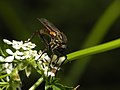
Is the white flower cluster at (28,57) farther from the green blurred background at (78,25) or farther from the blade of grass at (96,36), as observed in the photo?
the green blurred background at (78,25)

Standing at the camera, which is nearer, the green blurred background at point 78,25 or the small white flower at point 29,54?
the small white flower at point 29,54

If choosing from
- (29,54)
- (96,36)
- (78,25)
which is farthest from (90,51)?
(78,25)

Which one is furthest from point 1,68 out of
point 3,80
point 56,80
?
point 56,80

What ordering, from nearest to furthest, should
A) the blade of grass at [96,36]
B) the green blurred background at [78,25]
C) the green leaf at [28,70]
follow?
1. the green leaf at [28,70]
2. the blade of grass at [96,36]
3. the green blurred background at [78,25]

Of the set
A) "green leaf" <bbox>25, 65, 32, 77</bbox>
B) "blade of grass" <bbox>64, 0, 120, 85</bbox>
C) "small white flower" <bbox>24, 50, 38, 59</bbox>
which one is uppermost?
"small white flower" <bbox>24, 50, 38, 59</bbox>

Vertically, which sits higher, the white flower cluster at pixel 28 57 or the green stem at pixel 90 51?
the white flower cluster at pixel 28 57

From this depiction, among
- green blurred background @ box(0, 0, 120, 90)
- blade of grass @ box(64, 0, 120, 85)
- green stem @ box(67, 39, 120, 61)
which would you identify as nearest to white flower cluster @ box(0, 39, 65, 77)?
green stem @ box(67, 39, 120, 61)

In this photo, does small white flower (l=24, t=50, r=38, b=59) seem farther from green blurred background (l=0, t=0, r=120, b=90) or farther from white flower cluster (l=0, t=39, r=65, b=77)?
green blurred background (l=0, t=0, r=120, b=90)

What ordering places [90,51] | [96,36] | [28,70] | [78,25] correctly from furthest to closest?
[78,25] < [96,36] < [90,51] < [28,70]

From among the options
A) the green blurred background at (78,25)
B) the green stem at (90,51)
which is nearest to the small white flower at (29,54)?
the green stem at (90,51)

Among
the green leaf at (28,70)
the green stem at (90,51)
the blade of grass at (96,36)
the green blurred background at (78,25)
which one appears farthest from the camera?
the green blurred background at (78,25)

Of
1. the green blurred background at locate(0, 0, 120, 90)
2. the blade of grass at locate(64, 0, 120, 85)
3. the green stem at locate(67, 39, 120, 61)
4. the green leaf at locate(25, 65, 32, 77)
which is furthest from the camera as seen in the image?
the green blurred background at locate(0, 0, 120, 90)

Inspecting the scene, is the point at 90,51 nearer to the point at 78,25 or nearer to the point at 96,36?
the point at 96,36
